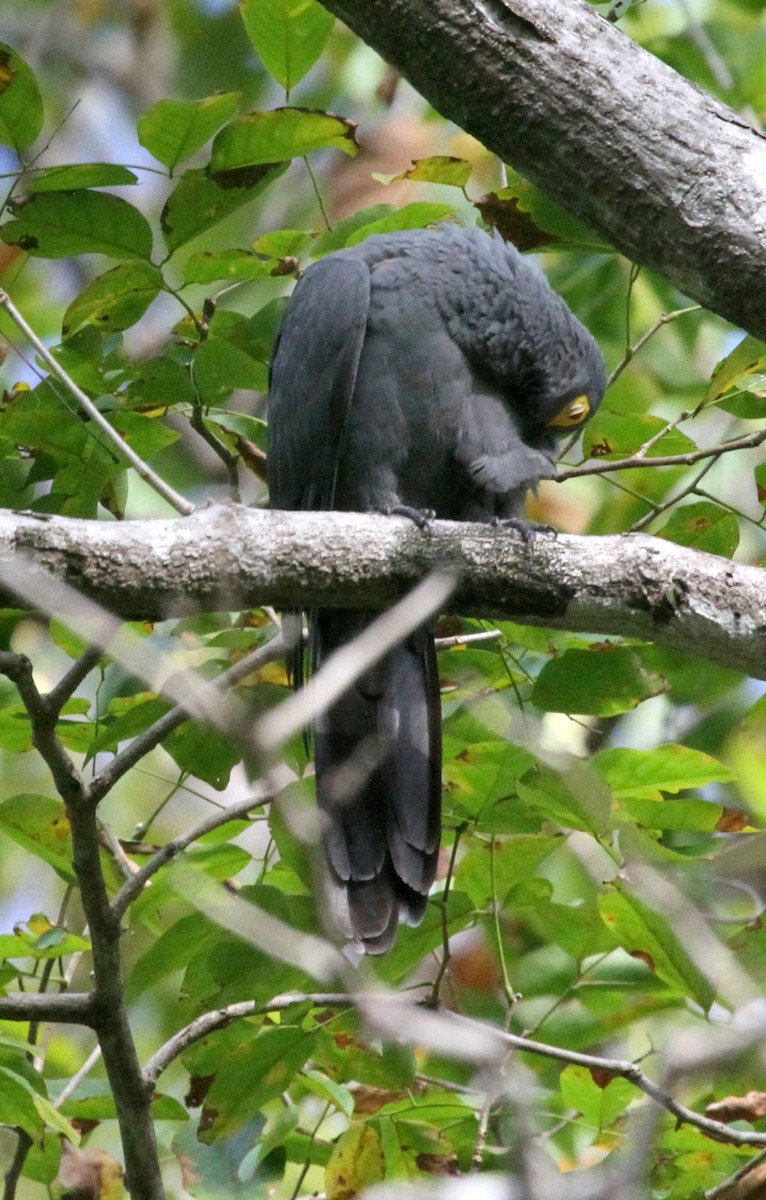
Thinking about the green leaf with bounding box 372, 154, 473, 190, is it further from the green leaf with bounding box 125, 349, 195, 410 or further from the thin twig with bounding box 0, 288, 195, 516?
the thin twig with bounding box 0, 288, 195, 516

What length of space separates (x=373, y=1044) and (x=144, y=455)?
5.29 feet

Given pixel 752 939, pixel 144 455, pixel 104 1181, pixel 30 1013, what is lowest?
pixel 104 1181

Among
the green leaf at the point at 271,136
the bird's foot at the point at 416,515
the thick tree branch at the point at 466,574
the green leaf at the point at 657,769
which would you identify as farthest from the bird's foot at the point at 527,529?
the green leaf at the point at 271,136

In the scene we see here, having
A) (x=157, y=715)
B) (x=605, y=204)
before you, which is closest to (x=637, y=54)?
(x=605, y=204)

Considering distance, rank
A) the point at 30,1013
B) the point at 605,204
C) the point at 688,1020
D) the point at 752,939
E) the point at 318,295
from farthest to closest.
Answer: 1. the point at 318,295
2. the point at 688,1020
3. the point at 605,204
4. the point at 752,939
5. the point at 30,1013

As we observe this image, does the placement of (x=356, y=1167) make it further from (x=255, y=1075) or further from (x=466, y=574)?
(x=466, y=574)

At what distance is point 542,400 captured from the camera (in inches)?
169

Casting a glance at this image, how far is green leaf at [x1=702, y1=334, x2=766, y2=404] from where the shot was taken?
11.1 ft

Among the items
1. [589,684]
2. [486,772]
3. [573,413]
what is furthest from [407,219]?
[486,772]

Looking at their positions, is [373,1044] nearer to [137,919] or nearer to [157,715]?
[137,919]

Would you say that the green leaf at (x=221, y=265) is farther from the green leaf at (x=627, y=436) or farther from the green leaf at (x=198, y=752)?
the green leaf at (x=198, y=752)

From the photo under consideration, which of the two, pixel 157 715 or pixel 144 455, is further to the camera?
pixel 144 455

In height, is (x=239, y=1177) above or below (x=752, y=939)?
below

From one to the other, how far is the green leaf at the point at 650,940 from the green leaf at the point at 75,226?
6.43ft
